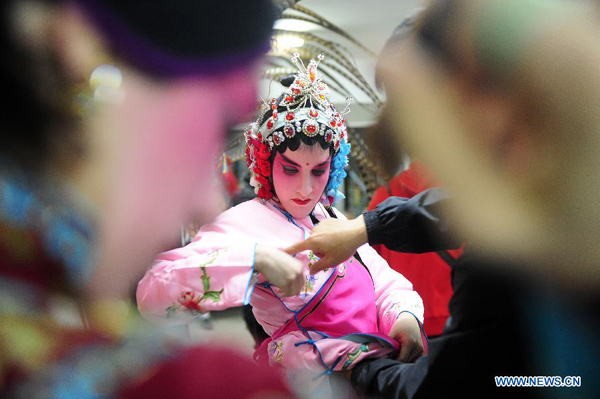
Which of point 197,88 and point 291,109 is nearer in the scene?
point 197,88

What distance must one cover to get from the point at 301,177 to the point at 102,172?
0.37 meters

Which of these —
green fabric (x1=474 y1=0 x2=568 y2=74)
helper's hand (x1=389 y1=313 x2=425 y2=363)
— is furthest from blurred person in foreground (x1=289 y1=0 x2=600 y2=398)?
helper's hand (x1=389 y1=313 x2=425 y2=363)

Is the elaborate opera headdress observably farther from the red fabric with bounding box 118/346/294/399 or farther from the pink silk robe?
the red fabric with bounding box 118/346/294/399

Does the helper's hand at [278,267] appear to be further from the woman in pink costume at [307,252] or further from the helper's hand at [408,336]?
the helper's hand at [408,336]

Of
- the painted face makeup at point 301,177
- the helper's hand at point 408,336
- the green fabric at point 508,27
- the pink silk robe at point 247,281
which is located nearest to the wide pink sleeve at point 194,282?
the pink silk robe at point 247,281

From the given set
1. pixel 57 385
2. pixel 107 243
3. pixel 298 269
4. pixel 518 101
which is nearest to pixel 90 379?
pixel 57 385

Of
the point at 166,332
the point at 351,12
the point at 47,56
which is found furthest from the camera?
the point at 351,12

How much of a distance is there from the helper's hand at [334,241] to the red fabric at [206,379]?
18 cm

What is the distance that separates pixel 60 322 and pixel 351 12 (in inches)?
25.2

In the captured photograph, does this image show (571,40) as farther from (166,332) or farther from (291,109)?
(166,332)

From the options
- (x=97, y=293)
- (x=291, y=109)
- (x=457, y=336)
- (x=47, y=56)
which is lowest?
(x=457, y=336)

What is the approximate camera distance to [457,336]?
77 centimetres

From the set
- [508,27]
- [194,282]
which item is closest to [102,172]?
[194,282]

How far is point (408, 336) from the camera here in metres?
0.95
